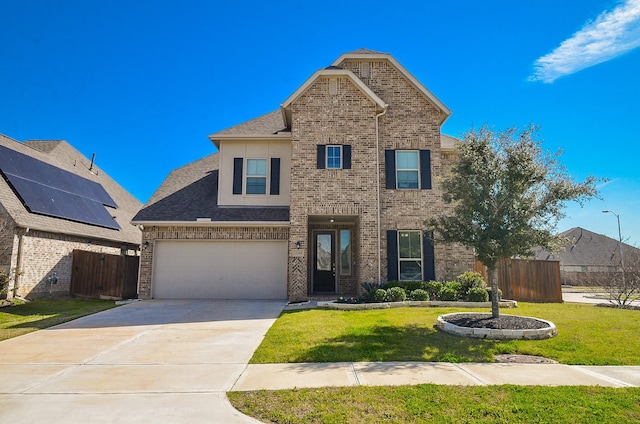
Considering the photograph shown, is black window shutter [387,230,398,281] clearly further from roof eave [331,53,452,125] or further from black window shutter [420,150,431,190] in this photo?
roof eave [331,53,452,125]

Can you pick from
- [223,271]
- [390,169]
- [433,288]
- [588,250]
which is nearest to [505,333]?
[433,288]

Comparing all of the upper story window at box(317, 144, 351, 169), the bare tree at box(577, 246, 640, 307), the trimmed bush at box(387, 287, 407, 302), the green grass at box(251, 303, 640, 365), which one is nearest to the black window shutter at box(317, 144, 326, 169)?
the upper story window at box(317, 144, 351, 169)

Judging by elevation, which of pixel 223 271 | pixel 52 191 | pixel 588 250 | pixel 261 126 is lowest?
pixel 223 271

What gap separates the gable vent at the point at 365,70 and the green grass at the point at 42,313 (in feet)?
41.2

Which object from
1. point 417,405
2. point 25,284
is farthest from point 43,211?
point 417,405

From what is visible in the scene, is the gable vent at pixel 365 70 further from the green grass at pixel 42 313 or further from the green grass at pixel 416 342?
the green grass at pixel 42 313

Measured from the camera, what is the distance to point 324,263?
17328mm

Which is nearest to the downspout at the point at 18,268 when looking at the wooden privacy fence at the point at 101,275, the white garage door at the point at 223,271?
the wooden privacy fence at the point at 101,275

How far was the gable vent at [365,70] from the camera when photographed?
16.5 meters

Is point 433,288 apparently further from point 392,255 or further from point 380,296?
point 380,296

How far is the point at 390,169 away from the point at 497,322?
307 inches

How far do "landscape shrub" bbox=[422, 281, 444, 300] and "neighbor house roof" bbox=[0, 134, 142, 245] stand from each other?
13903mm

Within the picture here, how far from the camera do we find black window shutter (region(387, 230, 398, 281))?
590 inches

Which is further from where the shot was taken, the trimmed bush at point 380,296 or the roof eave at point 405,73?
the roof eave at point 405,73
